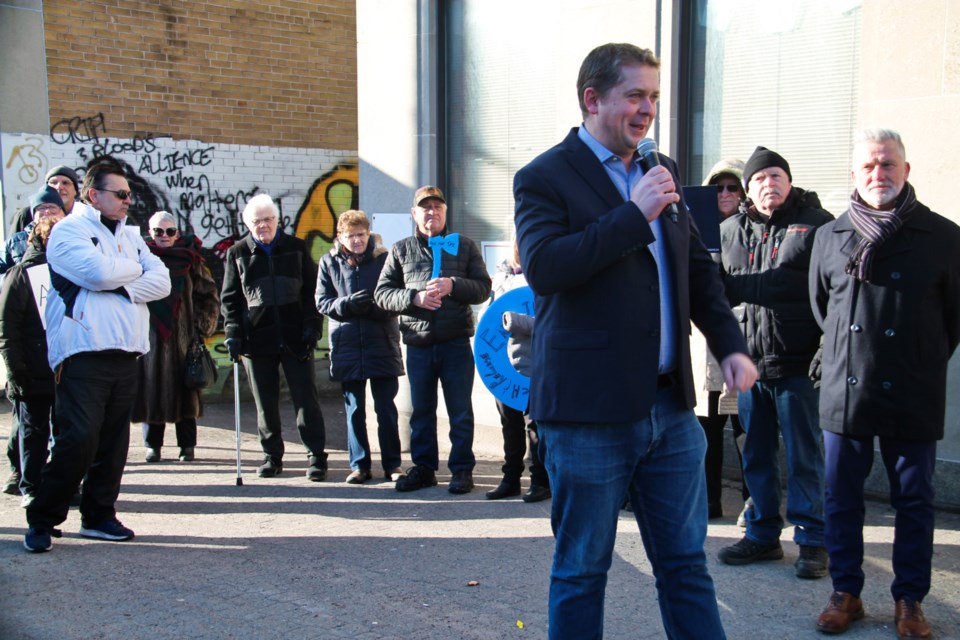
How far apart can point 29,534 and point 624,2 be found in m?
5.40

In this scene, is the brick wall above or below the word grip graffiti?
above

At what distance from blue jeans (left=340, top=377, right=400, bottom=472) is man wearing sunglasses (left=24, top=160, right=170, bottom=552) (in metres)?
1.99

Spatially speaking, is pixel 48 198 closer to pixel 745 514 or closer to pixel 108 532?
pixel 108 532

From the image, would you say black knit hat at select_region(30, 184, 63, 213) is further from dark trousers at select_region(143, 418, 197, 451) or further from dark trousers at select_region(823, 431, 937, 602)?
dark trousers at select_region(823, 431, 937, 602)

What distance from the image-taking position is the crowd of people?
3.19 meters

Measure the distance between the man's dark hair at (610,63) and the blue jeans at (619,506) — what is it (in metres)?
1.00

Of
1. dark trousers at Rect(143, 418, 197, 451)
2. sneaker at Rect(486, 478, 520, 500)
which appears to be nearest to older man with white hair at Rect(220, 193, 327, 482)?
dark trousers at Rect(143, 418, 197, 451)

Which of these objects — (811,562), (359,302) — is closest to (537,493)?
(359,302)

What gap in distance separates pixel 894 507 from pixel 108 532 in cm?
432

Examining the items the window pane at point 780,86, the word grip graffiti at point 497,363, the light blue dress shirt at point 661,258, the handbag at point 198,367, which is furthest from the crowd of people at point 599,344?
the window pane at point 780,86

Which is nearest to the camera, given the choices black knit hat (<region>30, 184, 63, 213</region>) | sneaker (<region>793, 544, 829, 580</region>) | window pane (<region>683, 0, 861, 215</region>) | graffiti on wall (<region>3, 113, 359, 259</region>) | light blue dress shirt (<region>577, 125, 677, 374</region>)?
light blue dress shirt (<region>577, 125, 677, 374</region>)

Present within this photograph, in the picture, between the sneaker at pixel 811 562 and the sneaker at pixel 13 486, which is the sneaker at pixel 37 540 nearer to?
the sneaker at pixel 13 486

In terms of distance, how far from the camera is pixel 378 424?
769cm

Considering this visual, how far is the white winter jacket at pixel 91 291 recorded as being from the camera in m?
5.66
